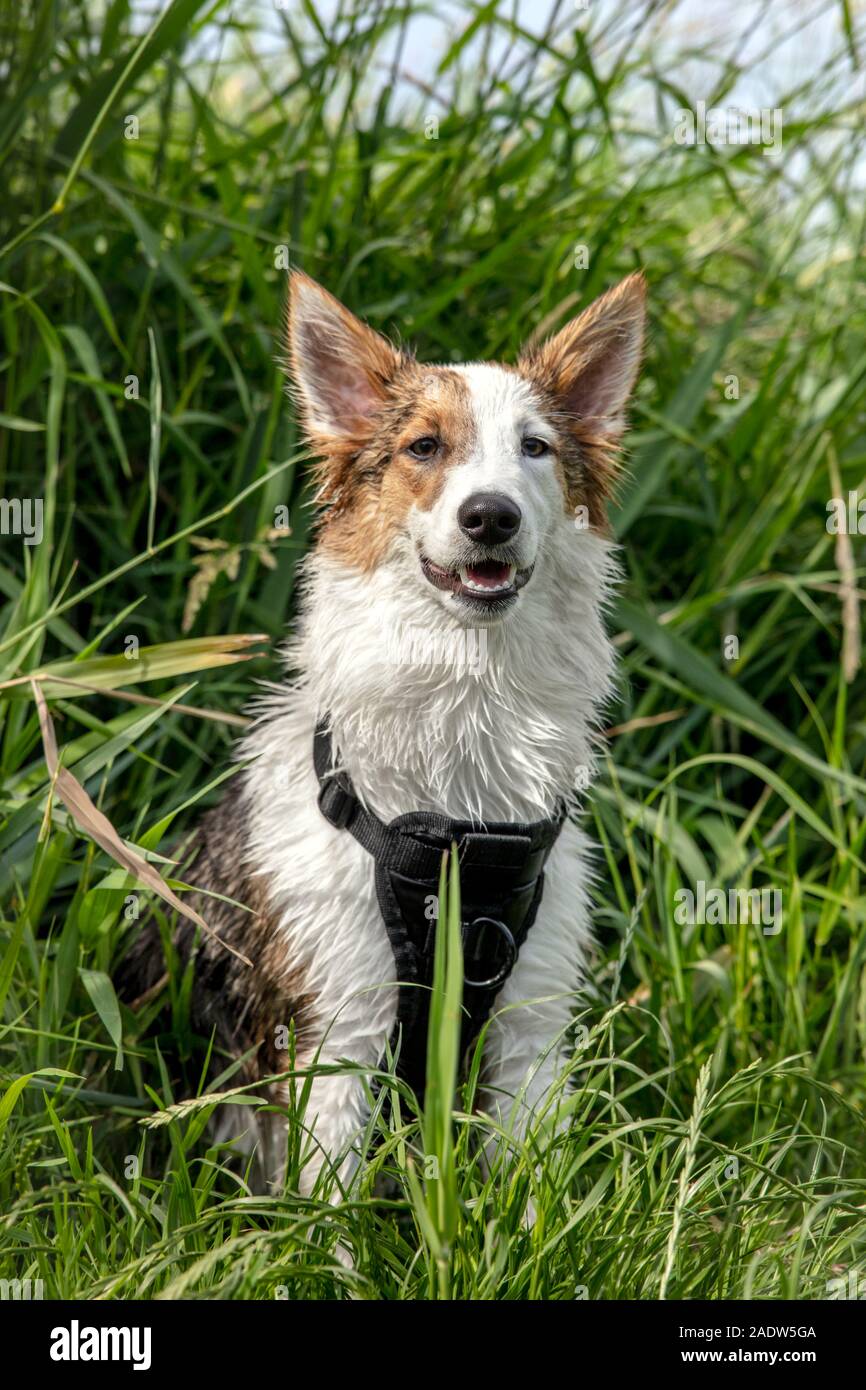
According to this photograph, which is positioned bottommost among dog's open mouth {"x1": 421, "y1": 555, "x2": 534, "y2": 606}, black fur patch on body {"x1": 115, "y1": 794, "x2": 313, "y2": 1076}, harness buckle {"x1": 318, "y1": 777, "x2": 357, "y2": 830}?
black fur patch on body {"x1": 115, "y1": 794, "x2": 313, "y2": 1076}

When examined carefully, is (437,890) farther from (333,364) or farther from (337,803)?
(333,364)

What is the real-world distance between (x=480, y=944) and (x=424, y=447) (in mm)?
1022

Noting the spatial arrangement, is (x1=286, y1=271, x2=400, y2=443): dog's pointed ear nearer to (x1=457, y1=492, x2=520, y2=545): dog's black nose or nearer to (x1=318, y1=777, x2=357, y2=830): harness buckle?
(x1=457, y1=492, x2=520, y2=545): dog's black nose

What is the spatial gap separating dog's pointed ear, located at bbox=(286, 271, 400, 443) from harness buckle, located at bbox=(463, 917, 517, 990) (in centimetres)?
109

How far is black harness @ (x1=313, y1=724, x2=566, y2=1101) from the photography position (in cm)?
267

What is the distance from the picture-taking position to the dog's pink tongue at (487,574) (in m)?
2.65

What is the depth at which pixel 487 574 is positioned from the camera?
8.73 feet

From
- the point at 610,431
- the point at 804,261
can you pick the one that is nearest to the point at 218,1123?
the point at 610,431

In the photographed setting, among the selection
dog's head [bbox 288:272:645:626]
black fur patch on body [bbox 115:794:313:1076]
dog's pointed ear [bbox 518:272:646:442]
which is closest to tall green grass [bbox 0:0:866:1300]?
black fur patch on body [bbox 115:794:313:1076]

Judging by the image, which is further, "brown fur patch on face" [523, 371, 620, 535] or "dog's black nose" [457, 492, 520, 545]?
"brown fur patch on face" [523, 371, 620, 535]

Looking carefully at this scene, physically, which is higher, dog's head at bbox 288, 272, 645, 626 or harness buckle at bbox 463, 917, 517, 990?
dog's head at bbox 288, 272, 645, 626

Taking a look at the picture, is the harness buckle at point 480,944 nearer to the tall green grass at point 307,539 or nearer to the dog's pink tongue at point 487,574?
the tall green grass at point 307,539

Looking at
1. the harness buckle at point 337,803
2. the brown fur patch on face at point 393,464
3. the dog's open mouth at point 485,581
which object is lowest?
the harness buckle at point 337,803

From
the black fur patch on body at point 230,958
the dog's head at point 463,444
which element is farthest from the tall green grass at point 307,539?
the dog's head at point 463,444
